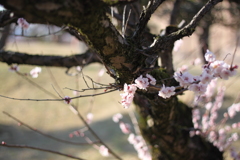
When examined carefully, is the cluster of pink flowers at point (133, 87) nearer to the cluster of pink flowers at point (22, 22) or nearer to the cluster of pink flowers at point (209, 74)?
the cluster of pink flowers at point (209, 74)

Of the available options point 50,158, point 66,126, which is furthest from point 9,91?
point 50,158

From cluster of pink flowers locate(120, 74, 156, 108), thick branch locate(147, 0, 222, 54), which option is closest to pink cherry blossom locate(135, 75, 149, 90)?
cluster of pink flowers locate(120, 74, 156, 108)

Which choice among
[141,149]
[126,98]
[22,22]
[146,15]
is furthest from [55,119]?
[146,15]

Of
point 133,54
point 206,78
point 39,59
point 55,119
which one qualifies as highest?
point 55,119

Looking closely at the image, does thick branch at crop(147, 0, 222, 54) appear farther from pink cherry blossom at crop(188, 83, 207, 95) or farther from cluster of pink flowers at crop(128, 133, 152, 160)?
cluster of pink flowers at crop(128, 133, 152, 160)

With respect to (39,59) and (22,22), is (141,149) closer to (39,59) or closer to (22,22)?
(39,59)

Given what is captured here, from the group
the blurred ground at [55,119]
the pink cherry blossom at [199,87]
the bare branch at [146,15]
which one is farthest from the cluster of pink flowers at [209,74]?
the blurred ground at [55,119]

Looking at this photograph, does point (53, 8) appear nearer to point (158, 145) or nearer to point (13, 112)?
point (158, 145)
